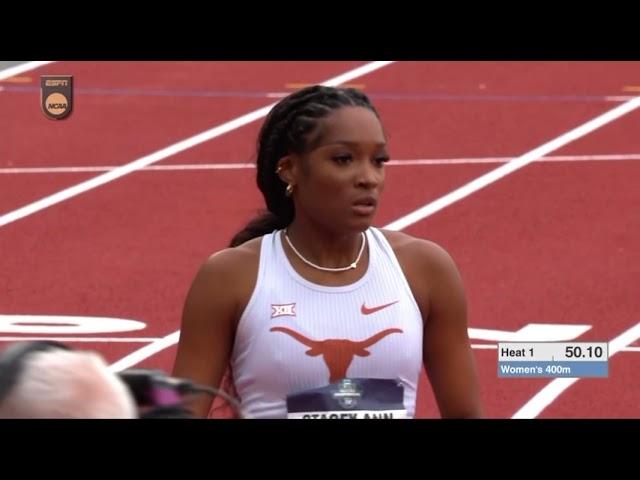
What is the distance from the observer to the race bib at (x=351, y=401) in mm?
3582

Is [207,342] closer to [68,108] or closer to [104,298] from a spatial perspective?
[104,298]

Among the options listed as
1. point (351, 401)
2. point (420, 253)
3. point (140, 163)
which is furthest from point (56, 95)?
point (351, 401)

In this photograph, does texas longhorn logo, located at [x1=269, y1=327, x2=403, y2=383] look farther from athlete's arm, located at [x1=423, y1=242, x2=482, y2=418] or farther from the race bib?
athlete's arm, located at [x1=423, y1=242, x2=482, y2=418]

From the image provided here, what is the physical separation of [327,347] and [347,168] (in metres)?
0.36

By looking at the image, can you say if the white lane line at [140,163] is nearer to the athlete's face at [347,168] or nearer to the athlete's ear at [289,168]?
the athlete's ear at [289,168]

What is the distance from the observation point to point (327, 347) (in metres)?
3.67

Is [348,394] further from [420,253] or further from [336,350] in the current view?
[420,253]

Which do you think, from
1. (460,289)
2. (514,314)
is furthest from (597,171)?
(460,289)

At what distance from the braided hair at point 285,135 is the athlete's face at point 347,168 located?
0.03 meters

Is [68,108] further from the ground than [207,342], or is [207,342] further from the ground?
[68,108]

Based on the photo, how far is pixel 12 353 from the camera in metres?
2.28
